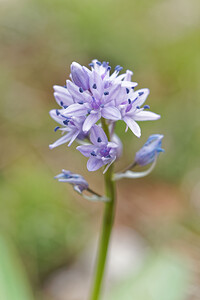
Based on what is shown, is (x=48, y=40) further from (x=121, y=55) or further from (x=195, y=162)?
(x=195, y=162)

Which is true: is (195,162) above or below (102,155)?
below

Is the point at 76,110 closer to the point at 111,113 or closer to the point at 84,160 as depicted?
the point at 111,113

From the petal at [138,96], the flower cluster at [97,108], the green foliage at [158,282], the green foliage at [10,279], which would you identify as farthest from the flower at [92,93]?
the green foliage at [158,282]

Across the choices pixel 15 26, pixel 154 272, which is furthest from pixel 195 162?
pixel 15 26

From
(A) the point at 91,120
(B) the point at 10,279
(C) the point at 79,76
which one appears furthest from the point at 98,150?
(B) the point at 10,279

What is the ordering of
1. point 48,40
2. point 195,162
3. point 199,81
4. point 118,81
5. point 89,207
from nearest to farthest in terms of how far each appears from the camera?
point 118,81 < point 89,207 < point 195,162 < point 199,81 < point 48,40

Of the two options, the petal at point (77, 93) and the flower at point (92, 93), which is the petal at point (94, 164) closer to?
the flower at point (92, 93)
